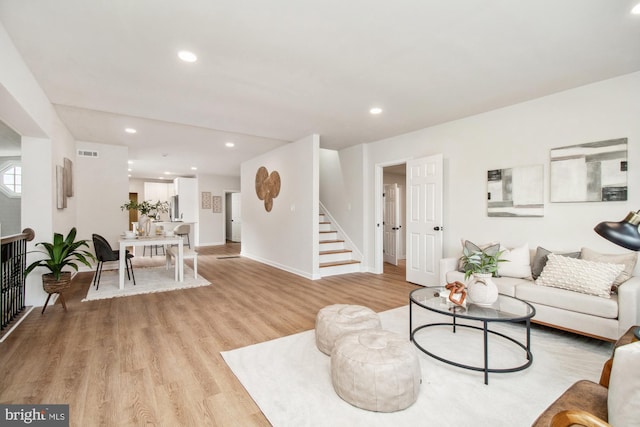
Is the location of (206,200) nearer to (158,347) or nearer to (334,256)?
(334,256)

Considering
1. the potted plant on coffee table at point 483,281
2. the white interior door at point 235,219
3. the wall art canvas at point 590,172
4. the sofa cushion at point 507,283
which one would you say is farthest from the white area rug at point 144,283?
the white interior door at point 235,219

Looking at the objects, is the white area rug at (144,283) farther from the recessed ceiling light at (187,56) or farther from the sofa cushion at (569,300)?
the sofa cushion at (569,300)

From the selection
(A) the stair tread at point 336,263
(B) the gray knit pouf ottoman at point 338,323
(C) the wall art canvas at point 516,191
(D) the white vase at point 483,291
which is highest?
(C) the wall art canvas at point 516,191

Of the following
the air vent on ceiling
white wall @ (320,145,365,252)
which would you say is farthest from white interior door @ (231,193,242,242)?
the air vent on ceiling

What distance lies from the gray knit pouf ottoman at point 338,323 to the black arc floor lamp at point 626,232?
1558 millimetres

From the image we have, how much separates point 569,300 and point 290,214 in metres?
4.42

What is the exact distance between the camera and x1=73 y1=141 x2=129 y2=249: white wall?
5.96 metres

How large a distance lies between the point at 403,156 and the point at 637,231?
3913 millimetres

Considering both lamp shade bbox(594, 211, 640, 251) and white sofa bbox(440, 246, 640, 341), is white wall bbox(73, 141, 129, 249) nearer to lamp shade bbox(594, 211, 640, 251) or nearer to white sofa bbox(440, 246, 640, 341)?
white sofa bbox(440, 246, 640, 341)

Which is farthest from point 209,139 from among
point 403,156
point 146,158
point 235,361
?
point 235,361

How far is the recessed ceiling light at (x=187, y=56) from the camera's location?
2.58 m

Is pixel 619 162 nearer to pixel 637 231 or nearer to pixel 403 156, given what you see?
pixel 637 231

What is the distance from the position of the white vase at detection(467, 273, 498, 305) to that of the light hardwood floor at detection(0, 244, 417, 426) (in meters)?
1.45

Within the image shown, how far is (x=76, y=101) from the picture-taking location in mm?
3707
